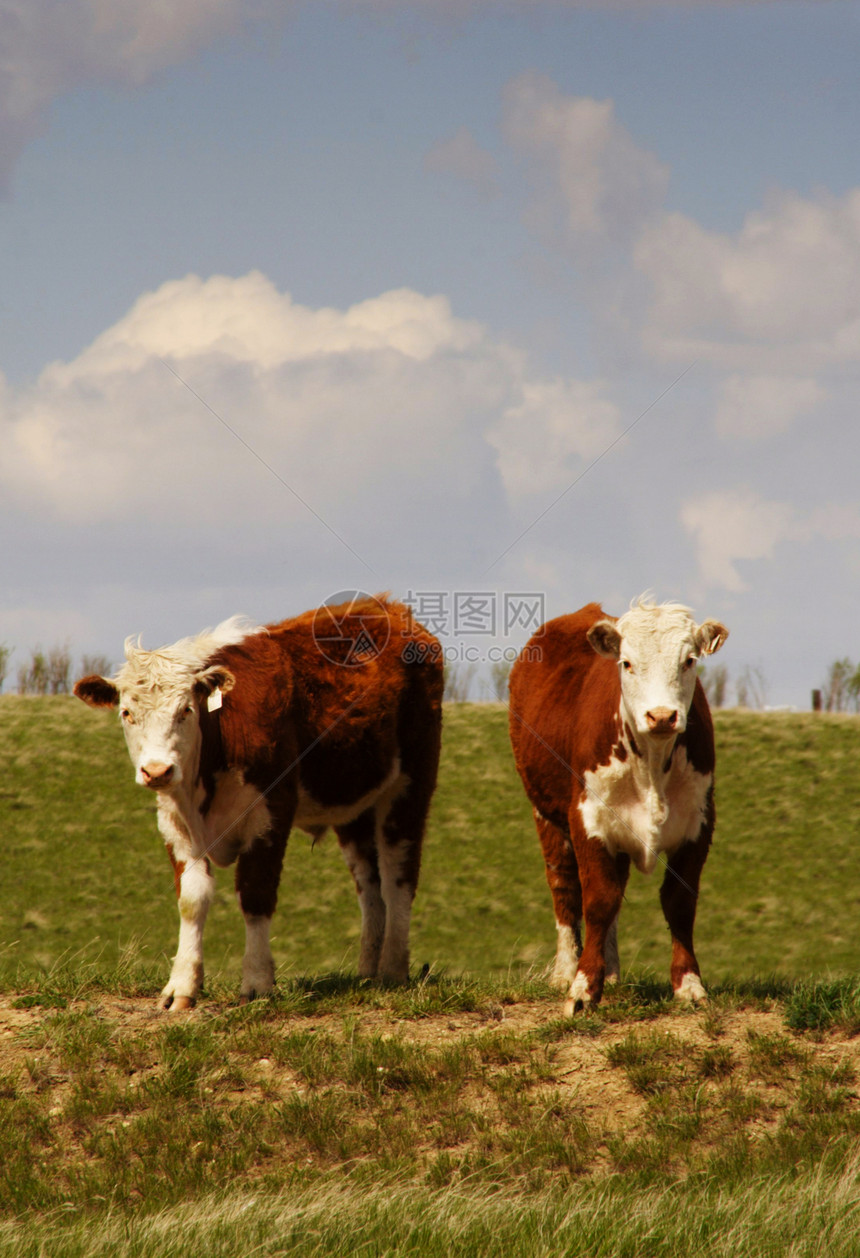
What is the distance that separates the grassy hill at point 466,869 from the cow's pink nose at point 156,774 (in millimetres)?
10941

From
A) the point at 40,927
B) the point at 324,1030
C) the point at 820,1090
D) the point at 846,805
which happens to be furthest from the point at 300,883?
the point at 820,1090

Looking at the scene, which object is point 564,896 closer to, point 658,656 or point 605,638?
point 605,638

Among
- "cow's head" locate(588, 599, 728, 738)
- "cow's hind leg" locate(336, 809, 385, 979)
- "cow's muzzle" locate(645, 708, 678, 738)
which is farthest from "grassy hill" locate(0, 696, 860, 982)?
"cow's muzzle" locate(645, 708, 678, 738)

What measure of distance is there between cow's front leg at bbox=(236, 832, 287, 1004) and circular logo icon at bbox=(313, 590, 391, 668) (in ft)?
6.05

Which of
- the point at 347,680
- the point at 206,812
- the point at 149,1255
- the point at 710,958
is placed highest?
the point at 347,680

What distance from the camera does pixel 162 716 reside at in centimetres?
789

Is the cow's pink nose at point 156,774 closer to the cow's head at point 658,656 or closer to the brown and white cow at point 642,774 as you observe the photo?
the brown and white cow at point 642,774

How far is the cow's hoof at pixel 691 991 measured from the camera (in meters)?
7.88

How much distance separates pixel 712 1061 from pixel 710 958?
44.9 feet

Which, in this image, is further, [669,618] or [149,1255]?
[669,618]

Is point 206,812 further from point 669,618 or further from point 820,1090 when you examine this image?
point 820,1090

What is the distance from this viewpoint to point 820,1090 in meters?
6.52

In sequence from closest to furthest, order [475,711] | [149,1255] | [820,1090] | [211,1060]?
[149,1255], [820,1090], [211,1060], [475,711]

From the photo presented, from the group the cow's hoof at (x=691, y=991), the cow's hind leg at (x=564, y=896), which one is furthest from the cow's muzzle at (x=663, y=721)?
the cow's hind leg at (x=564, y=896)
